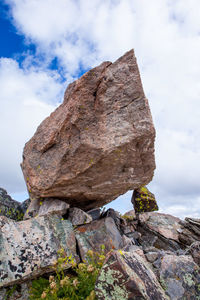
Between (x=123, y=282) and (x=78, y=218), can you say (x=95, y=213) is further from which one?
(x=123, y=282)

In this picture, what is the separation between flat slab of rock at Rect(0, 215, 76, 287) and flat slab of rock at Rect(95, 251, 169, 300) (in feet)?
12.9

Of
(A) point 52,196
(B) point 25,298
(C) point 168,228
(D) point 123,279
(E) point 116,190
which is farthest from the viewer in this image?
(C) point 168,228

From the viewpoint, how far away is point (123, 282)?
4781 mm

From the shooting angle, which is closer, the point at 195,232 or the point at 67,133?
the point at 67,133

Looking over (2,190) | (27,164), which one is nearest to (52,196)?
(27,164)

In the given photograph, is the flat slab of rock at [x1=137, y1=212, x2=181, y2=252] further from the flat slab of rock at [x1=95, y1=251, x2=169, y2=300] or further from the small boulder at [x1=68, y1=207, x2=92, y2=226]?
the flat slab of rock at [x1=95, y1=251, x2=169, y2=300]

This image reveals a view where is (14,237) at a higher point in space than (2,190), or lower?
lower

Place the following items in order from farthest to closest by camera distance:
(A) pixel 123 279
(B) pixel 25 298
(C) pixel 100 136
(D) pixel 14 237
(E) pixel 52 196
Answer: (E) pixel 52 196 → (C) pixel 100 136 → (D) pixel 14 237 → (B) pixel 25 298 → (A) pixel 123 279

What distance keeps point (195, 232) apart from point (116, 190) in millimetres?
5617

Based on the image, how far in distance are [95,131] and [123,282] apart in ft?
22.8

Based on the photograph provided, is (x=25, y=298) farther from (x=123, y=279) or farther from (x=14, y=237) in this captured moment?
(x=123, y=279)

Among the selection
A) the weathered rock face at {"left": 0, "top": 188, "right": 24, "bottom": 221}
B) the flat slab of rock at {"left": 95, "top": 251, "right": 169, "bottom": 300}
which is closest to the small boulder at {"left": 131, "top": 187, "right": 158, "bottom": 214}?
the weathered rock face at {"left": 0, "top": 188, "right": 24, "bottom": 221}

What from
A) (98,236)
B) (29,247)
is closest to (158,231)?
(98,236)

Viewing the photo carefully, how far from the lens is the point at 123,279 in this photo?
189 inches
